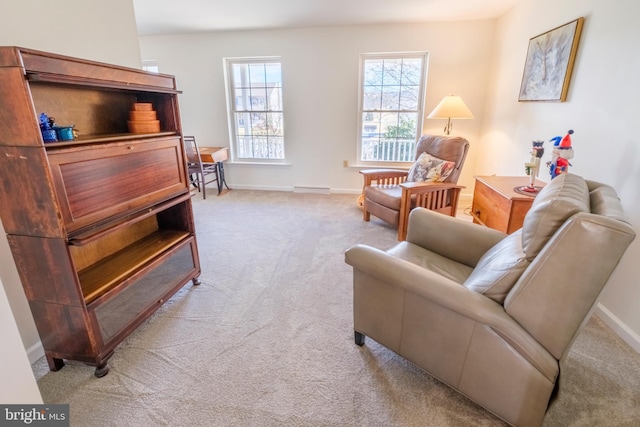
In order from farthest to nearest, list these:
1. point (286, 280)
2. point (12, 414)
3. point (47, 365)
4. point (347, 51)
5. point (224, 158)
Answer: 1. point (224, 158)
2. point (347, 51)
3. point (286, 280)
4. point (47, 365)
5. point (12, 414)

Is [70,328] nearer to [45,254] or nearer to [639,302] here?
[45,254]

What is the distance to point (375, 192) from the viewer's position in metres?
3.37

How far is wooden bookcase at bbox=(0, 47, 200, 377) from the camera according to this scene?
121 centimetres

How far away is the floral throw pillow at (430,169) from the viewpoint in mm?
3171

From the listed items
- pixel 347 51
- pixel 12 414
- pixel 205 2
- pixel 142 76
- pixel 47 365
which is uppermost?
pixel 205 2

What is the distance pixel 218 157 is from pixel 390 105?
8.55 feet

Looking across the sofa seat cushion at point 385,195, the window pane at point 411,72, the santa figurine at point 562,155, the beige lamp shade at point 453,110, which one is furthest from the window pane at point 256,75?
the santa figurine at point 562,155

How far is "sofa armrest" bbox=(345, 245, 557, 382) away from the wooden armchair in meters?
1.72

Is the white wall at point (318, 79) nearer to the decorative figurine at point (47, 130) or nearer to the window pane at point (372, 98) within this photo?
the window pane at point (372, 98)

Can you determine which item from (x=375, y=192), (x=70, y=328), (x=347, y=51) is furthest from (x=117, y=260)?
(x=347, y=51)

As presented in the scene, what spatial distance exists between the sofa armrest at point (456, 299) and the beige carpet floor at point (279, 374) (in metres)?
0.44

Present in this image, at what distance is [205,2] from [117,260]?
9.40ft

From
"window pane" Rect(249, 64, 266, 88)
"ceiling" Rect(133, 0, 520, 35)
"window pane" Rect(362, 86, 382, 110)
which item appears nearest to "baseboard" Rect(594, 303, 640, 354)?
"ceiling" Rect(133, 0, 520, 35)

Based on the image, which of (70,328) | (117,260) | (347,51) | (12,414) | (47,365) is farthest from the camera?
(347,51)
